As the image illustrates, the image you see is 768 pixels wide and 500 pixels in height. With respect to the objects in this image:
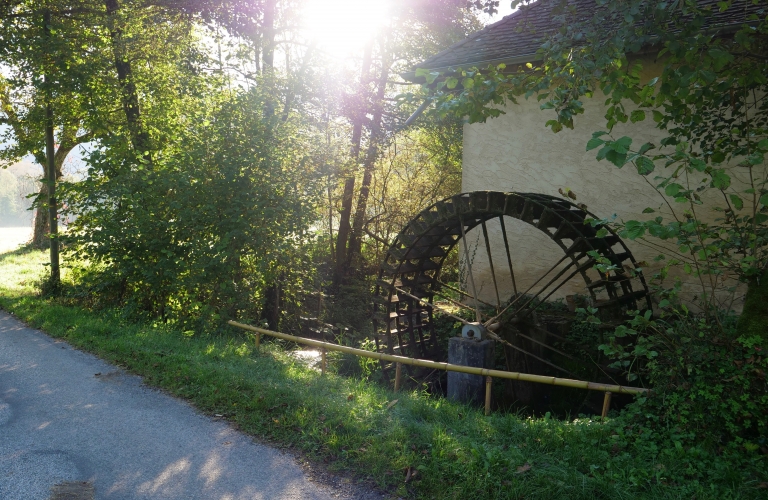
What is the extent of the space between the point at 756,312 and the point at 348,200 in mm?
13430

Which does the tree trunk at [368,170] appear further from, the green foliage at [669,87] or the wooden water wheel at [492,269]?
the green foliage at [669,87]

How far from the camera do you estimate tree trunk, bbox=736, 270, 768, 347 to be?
4988mm

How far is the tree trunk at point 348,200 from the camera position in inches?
675

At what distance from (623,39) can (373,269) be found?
1390cm

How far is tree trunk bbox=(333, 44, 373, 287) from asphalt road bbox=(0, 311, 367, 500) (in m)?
10.3

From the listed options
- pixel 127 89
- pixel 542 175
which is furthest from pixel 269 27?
pixel 542 175

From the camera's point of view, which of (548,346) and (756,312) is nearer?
(756,312)

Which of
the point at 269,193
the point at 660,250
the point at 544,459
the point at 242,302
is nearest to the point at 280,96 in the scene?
the point at 269,193

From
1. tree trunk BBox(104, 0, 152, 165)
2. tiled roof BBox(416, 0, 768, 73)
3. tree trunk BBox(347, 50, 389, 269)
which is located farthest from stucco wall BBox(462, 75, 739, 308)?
tree trunk BBox(104, 0, 152, 165)

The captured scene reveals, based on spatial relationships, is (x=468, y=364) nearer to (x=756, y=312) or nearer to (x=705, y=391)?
(x=705, y=391)

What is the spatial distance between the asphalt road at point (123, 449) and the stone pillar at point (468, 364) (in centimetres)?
354

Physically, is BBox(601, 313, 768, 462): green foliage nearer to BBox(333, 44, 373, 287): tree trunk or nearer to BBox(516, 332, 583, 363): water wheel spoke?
BBox(516, 332, 583, 363): water wheel spoke

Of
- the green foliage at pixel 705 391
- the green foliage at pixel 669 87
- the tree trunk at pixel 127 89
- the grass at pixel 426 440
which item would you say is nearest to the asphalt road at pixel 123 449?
the grass at pixel 426 440

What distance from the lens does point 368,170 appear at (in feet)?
56.3
